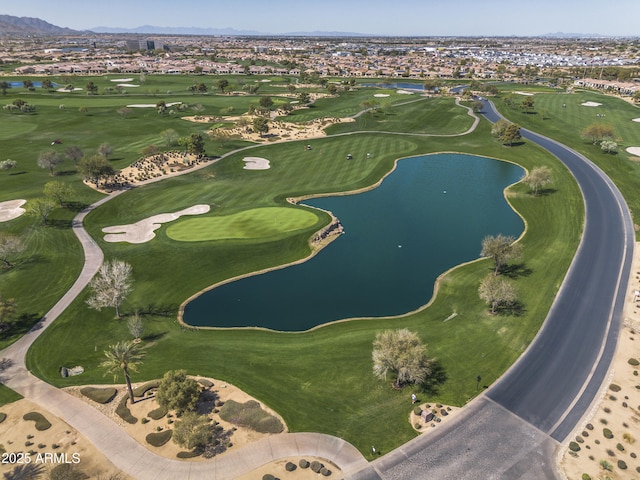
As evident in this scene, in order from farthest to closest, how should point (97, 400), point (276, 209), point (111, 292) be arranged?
point (276, 209) → point (111, 292) → point (97, 400)

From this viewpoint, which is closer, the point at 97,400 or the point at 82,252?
the point at 97,400

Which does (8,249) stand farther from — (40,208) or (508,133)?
(508,133)

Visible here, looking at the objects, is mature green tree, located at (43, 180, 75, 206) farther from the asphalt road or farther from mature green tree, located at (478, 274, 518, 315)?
mature green tree, located at (478, 274, 518, 315)

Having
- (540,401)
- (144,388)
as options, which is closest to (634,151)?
(540,401)

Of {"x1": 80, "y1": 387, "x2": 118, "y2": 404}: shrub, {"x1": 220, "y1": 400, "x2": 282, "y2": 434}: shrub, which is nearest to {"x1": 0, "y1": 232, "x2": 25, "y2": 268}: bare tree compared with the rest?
{"x1": 80, "y1": 387, "x2": 118, "y2": 404}: shrub

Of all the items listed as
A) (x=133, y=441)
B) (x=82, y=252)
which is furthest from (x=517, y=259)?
(x=82, y=252)

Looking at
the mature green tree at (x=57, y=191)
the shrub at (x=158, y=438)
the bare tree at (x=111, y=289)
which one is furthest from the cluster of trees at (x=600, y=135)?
the mature green tree at (x=57, y=191)

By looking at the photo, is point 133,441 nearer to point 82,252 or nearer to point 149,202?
point 82,252
